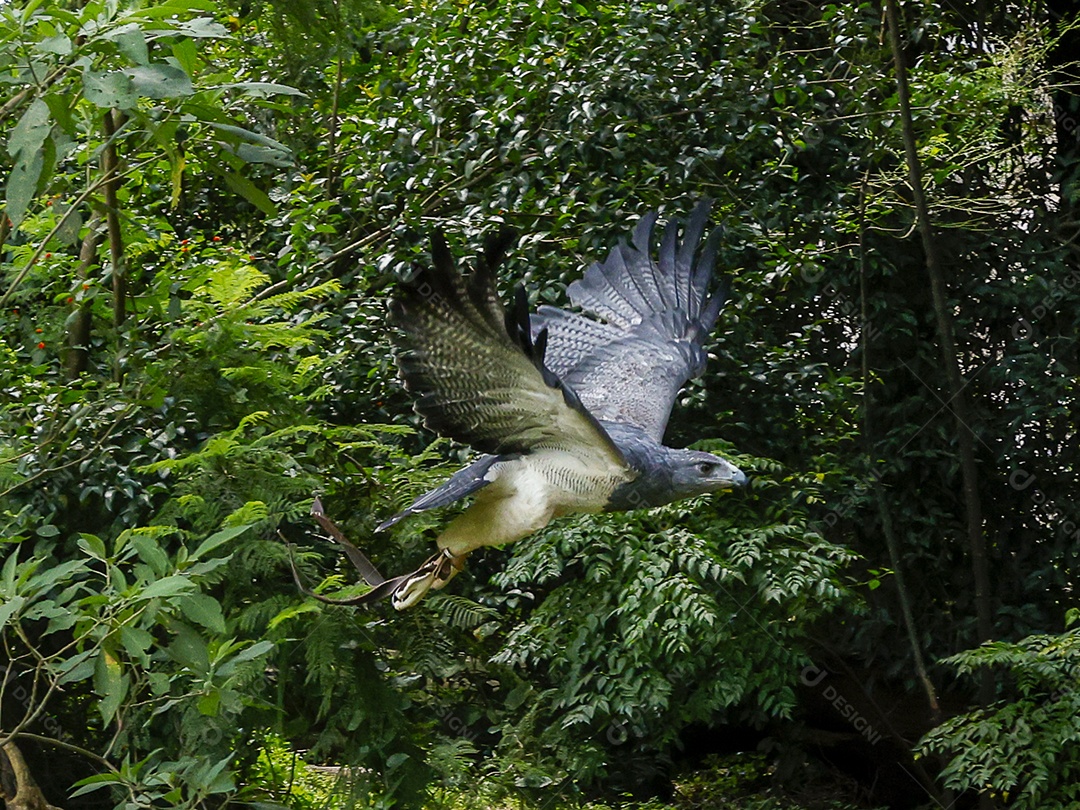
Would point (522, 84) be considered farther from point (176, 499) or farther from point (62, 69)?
point (62, 69)

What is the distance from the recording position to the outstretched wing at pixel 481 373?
281 centimetres

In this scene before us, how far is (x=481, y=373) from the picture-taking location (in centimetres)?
293

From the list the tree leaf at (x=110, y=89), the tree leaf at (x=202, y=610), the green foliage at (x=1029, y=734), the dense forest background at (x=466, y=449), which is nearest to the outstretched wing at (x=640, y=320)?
the dense forest background at (x=466, y=449)

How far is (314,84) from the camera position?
6.32 meters

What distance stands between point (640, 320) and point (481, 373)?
1411mm

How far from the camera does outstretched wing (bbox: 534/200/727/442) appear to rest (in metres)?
3.96

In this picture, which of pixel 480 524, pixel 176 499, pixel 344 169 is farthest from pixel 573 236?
pixel 480 524

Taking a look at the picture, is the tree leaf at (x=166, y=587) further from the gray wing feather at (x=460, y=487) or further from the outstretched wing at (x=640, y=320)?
the outstretched wing at (x=640, y=320)

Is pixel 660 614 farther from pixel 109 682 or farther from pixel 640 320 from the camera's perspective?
pixel 109 682

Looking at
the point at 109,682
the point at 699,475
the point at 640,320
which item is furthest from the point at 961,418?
the point at 109,682

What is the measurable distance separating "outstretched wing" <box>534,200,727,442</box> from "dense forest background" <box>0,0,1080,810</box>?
66cm

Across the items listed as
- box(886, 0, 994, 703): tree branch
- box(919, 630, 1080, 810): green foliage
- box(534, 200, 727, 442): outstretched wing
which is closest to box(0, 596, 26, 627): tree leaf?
box(534, 200, 727, 442): outstretched wing

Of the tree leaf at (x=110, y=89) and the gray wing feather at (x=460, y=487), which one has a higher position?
the tree leaf at (x=110, y=89)

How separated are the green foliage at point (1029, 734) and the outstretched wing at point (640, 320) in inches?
83.4
